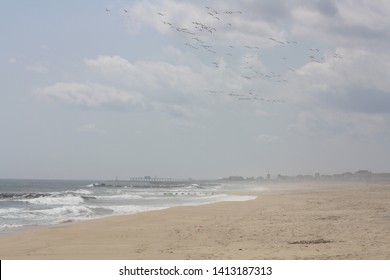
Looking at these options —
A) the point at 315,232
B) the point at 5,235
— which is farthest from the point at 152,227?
the point at 315,232

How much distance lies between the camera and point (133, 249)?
12797 mm

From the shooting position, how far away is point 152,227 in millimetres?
18203

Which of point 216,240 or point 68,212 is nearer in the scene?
point 216,240

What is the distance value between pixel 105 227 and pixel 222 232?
5.37m

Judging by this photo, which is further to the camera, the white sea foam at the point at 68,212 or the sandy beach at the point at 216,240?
the white sea foam at the point at 68,212

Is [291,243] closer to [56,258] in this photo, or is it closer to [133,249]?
[133,249]

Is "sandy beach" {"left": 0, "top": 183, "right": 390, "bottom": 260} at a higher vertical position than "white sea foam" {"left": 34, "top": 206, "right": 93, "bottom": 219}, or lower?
higher

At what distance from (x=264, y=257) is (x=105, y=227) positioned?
9.80 metres

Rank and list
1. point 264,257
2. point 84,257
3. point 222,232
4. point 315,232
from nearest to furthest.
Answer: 1. point 264,257
2. point 84,257
3. point 315,232
4. point 222,232

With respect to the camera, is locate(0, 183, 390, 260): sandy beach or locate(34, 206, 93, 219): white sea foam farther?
locate(34, 206, 93, 219): white sea foam

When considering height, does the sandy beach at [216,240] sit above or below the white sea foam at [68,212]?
above

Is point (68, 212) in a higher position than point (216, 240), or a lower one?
lower

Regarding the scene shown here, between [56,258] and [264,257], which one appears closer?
[264,257]

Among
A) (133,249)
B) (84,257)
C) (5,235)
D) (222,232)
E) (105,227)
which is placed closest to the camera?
(84,257)
